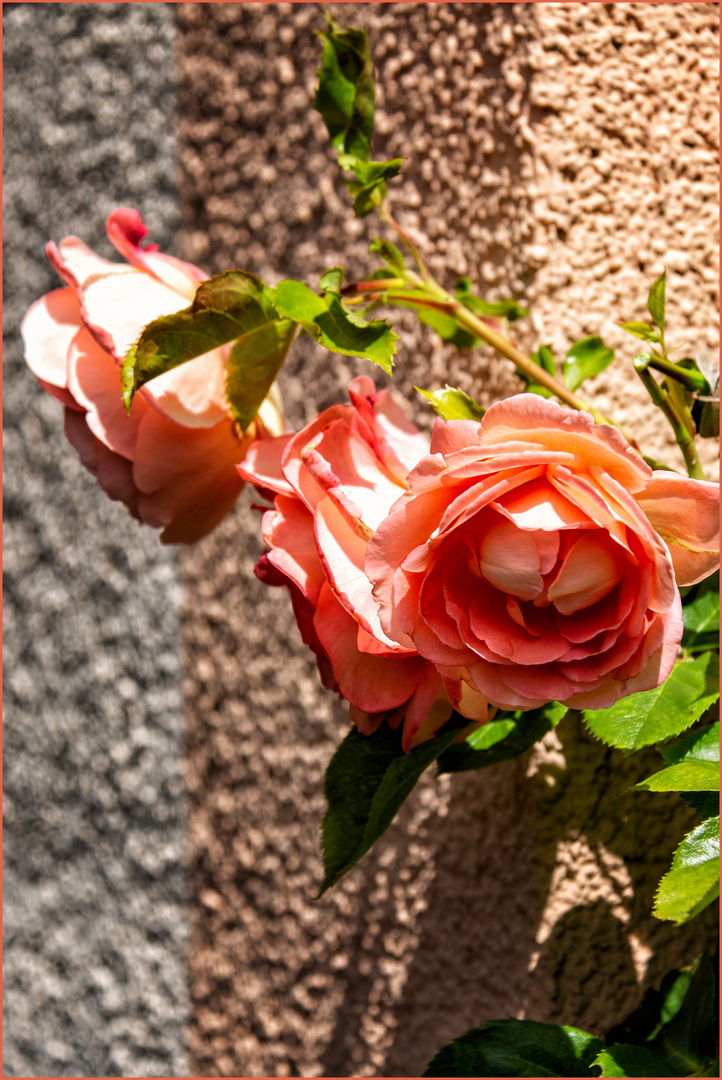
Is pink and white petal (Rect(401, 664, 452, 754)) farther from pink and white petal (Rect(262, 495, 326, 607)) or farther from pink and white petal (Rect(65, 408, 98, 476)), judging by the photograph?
pink and white petal (Rect(65, 408, 98, 476))

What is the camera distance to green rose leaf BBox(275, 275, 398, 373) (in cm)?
21

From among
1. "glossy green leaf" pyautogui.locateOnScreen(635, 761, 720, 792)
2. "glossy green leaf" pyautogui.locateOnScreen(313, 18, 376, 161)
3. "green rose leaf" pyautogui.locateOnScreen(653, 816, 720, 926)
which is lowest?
"green rose leaf" pyautogui.locateOnScreen(653, 816, 720, 926)

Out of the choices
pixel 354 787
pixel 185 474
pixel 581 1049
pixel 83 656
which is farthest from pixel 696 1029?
pixel 83 656

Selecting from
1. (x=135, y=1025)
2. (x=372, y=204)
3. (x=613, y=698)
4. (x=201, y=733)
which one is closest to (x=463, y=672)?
(x=613, y=698)

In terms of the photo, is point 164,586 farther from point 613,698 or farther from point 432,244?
point 613,698

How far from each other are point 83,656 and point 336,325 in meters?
0.53

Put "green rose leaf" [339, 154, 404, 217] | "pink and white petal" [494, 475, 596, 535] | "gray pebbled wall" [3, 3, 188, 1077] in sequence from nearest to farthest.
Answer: "pink and white petal" [494, 475, 596, 535] → "green rose leaf" [339, 154, 404, 217] → "gray pebbled wall" [3, 3, 188, 1077]

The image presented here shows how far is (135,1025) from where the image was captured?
0.64 m

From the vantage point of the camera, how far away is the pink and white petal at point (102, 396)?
25 cm

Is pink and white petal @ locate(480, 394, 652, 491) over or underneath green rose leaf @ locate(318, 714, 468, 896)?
over

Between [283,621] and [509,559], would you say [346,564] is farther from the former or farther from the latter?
[283,621]

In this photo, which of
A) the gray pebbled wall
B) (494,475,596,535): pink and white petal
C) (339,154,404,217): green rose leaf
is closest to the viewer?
(494,475,596,535): pink and white petal

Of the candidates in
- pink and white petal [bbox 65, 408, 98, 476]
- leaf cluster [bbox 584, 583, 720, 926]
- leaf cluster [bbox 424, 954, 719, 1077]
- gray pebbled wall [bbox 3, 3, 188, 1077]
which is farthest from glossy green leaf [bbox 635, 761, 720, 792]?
gray pebbled wall [bbox 3, 3, 188, 1077]

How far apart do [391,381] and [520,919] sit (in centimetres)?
31
